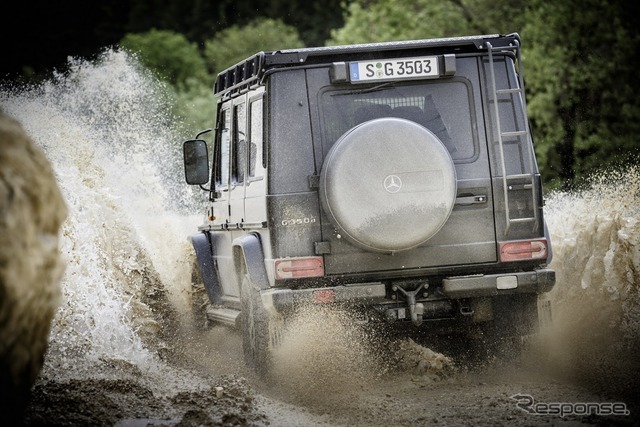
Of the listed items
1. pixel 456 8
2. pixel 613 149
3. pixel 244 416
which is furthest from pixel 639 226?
pixel 456 8

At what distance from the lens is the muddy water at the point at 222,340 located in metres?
6.97

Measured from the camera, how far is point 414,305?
7809 mm

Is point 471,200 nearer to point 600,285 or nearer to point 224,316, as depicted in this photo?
point 600,285

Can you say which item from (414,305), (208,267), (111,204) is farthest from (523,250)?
(111,204)

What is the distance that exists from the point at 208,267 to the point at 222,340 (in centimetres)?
72

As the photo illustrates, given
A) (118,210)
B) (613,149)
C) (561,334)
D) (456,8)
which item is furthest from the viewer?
(456,8)

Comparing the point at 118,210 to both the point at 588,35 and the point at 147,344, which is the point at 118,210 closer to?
the point at 147,344

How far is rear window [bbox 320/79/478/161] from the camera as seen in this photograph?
7875 millimetres

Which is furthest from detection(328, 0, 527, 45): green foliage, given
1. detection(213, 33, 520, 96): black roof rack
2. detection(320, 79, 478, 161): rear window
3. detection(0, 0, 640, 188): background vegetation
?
detection(320, 79, 478, 161): rear window

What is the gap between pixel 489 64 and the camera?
26.2ft

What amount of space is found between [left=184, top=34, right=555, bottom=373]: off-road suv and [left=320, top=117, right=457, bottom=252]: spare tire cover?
0.04ft

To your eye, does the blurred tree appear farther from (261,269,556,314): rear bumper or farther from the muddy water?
(261,269,556,314): rear bumper

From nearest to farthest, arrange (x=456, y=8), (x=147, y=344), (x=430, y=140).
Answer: (x=430, y=140) → (x=147, y=344) → (x=456, y=8)

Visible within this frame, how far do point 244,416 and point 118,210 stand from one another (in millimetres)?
5077
